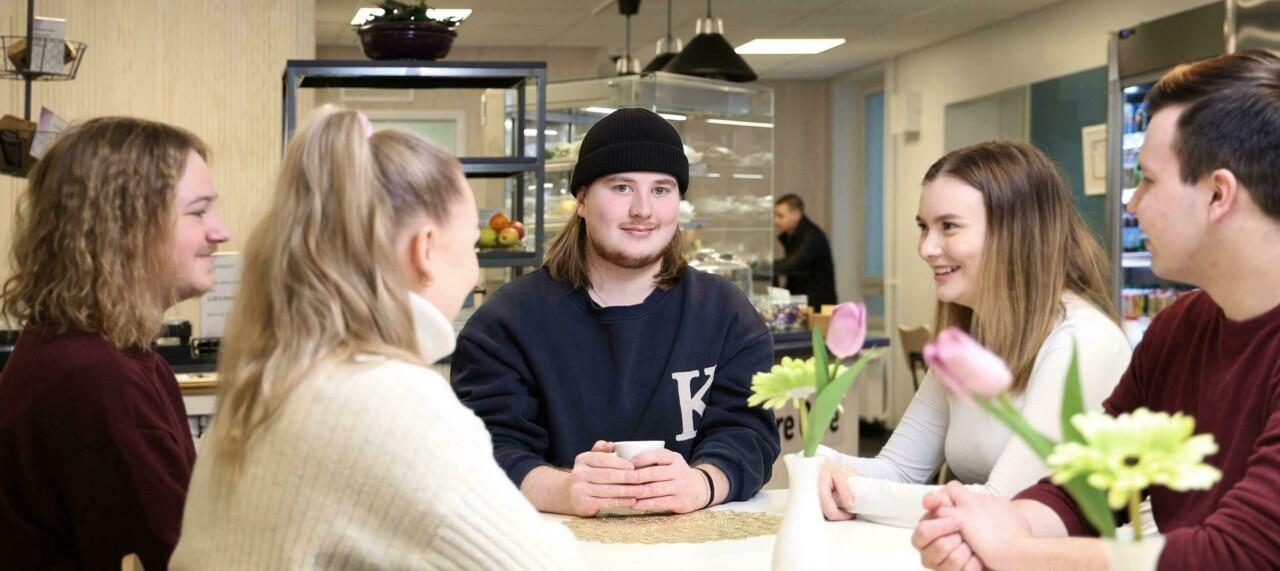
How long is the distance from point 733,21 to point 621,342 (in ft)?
21.6

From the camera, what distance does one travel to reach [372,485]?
1.21m

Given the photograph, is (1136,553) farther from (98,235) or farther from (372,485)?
(98,235)

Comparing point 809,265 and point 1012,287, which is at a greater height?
point 809,265

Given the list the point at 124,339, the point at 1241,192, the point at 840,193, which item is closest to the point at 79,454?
the point at 124,339

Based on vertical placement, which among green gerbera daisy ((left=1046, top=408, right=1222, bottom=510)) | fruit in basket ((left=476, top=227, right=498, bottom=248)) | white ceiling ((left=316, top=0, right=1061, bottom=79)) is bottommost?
green gerbera daisy ((left=1046, top=408, right=1222, bottom=510))

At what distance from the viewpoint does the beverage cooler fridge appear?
4984mm

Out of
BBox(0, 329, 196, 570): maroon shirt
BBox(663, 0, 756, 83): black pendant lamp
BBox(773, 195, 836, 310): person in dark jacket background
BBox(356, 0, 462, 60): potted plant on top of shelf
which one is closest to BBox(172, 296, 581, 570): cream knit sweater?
BBox(0, 329, 196, 570): maroon shirt

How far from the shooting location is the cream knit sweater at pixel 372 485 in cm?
121

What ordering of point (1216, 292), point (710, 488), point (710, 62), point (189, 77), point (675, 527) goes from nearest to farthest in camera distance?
point (1216, 292)
point (675, 527)
point (710, 488)
point (189, 77)
point (710, 62)

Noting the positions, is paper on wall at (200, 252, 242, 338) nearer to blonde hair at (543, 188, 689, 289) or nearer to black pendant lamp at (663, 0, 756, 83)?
blonde hair at (543, 188, 689, 289)

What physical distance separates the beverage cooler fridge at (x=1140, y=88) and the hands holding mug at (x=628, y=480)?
3.46m

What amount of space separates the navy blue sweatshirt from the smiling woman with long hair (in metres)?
0.23

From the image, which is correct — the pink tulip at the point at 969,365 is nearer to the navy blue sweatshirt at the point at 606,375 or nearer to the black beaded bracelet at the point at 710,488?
the black beaded bracelet at the point at 710,488

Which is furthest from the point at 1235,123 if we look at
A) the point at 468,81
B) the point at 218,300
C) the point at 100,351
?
the point at 218,300
